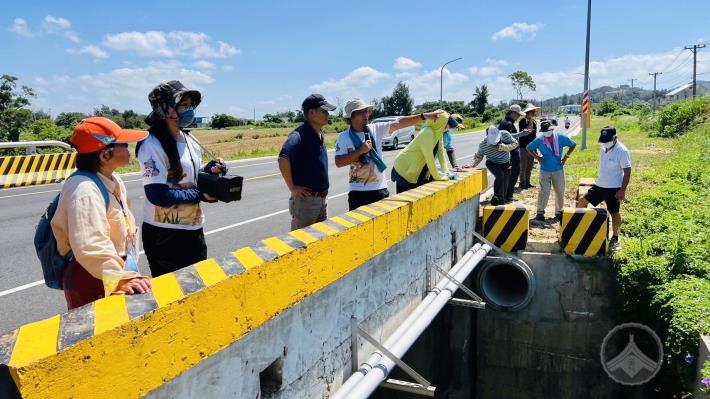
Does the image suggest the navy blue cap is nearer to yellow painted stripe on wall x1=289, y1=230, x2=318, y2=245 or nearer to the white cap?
the white cap

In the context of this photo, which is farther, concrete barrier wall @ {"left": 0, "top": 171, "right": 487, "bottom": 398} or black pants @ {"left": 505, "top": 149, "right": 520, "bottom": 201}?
black pants @ {"left": 505, "top": 149, "right": 520, "bottom": 201}

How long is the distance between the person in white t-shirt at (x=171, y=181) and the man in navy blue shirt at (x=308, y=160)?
1021mm

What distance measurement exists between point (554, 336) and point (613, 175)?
2.19m

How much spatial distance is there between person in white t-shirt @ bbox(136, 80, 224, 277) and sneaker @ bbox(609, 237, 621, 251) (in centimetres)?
515

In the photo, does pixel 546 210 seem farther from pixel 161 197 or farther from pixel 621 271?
pixel 161 197

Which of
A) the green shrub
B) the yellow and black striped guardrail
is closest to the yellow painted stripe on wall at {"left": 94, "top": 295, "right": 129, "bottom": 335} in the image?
the yellow and black striped guardrail

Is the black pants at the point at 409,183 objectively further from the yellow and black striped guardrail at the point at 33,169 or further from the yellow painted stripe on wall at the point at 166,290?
the yellow and black striped guardrail at the point at 33,169

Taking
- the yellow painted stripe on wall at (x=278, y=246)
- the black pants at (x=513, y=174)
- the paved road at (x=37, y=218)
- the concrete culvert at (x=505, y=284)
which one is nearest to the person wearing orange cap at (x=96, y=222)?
the yellow painted stripe on wall at (x=278, y=246)

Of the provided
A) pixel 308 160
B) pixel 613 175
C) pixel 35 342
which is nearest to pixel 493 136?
pixel 613 175

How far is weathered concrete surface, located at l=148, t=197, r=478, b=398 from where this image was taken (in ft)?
7.91

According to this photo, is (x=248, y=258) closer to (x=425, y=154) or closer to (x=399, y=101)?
(x=425, y=154)

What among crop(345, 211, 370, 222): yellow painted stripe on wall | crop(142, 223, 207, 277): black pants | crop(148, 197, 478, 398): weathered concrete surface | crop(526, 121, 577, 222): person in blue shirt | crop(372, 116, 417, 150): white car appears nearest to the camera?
crop(148, 197, 478, 398): weathered concrete surface

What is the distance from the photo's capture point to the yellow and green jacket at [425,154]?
17.9ft

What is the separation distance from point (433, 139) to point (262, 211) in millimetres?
4719
